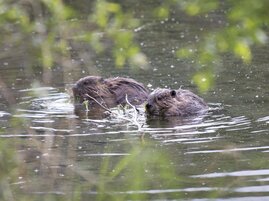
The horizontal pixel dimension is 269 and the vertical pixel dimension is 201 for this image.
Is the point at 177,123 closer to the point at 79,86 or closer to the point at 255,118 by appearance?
the point at 255,118

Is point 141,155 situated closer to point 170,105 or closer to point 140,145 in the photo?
point 140,145

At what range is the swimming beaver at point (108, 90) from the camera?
1019 centimetres

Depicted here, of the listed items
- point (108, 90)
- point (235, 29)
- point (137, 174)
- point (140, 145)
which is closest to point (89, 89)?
point (108, 90)

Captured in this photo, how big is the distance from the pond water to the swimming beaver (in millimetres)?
242

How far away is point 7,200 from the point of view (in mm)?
5461

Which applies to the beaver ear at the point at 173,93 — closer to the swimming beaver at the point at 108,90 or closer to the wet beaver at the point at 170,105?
the wet beaver at the point at 170,105

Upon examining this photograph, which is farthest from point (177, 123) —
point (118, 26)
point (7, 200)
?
point (118, 26)

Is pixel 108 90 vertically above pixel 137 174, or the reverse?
pixel 108 90

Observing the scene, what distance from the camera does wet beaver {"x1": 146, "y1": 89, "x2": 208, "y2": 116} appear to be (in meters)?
9.18

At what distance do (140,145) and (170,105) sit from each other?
73.1 inches

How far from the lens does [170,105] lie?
30.3 ft

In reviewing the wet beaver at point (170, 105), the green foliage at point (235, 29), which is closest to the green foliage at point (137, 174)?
the wet beaver at point (170, 105)

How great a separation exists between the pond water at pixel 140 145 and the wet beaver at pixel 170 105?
168 millimetres

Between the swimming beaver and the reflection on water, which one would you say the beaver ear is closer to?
the reflection on water
